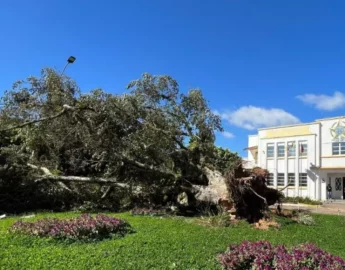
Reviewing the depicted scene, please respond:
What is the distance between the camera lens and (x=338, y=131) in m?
34.5

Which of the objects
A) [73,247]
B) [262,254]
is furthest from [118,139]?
[262,254]

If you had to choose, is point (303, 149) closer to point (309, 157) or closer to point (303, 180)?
point (309, 157)

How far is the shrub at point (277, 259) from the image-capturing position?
5008 millimetres

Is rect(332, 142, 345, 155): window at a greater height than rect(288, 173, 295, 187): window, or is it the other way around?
rect(332, 142, 345, 155): window

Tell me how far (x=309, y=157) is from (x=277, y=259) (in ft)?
108

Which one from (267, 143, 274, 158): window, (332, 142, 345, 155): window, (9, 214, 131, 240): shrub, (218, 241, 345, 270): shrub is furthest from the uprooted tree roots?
(267, 143, 274, 158): window

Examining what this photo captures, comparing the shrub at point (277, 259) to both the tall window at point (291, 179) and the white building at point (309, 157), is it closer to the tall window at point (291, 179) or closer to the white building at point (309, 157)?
the white building at point (309, 157)

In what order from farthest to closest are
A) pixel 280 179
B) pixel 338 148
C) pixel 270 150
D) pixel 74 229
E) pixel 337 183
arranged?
pixel 270 150, pixel 280 179, pixel 337 183, pixel 338 148, pixel 74 229

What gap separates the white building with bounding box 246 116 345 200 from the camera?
34688mm

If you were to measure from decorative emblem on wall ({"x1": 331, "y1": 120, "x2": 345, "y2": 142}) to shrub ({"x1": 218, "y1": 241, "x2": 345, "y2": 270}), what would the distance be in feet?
103

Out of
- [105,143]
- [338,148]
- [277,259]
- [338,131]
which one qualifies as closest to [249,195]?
[105,143]

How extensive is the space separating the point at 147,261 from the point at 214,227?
4.52 metres

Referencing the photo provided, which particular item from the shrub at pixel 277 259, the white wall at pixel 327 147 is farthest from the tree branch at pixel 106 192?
the white wall at pixel 327 147

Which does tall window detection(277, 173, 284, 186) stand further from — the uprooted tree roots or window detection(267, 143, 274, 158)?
the uprooted tree roots
